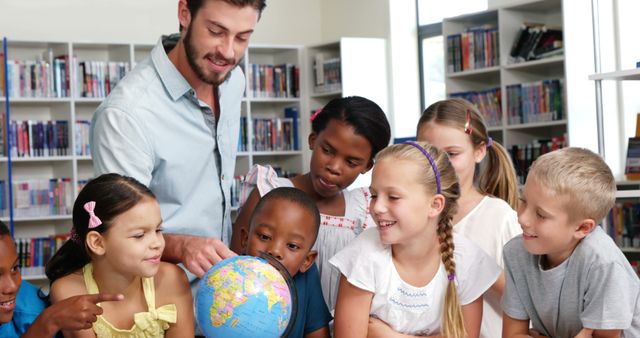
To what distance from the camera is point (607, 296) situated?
92.8 inches

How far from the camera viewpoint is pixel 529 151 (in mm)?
7371

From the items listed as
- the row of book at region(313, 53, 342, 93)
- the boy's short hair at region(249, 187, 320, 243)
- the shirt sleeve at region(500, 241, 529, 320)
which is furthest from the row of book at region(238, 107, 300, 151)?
the shirt sleeve at region(500, 241, 529, 320)

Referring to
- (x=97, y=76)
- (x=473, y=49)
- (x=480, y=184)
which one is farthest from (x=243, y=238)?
(x=97, y=76)

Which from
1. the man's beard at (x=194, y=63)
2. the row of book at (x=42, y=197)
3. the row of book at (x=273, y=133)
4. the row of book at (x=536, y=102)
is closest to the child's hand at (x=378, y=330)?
the man's beard at (x=194, y=63)

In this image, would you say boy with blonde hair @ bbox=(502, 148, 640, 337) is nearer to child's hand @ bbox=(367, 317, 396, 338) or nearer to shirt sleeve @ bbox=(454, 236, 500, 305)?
shirt sleeve @ bbox=(454, 236, 500, 305)

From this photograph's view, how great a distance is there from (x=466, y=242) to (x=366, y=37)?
6782mm

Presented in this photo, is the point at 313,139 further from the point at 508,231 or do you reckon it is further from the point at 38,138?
the point at 38,138

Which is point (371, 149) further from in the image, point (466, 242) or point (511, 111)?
point (511, 111)

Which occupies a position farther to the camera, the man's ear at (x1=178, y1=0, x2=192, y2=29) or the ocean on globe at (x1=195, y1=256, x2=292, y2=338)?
the man's ear at (x1=178, y1=0, x2=192, y2=29)

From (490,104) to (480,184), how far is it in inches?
178

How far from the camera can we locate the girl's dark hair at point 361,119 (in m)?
3.06

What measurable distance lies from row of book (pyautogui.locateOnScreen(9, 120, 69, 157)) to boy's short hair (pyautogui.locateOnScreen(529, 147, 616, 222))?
6525 millimetres

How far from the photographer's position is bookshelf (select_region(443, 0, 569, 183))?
7.23 meters

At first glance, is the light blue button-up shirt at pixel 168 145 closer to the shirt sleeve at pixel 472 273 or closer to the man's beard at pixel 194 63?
the man's beard at pixel 194 63
